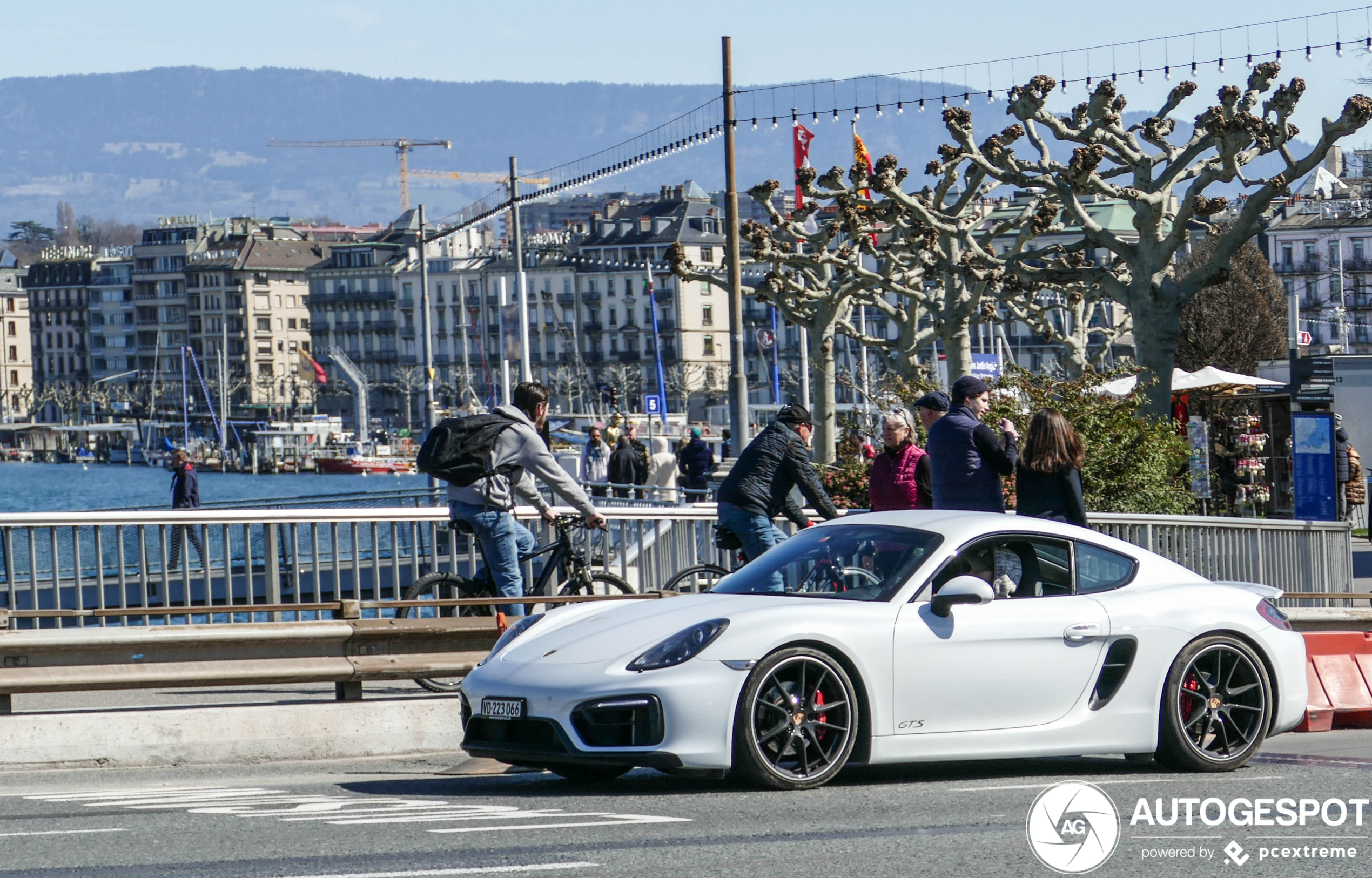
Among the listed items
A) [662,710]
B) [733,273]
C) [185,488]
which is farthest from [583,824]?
[733,273]

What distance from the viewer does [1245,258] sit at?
72188mm

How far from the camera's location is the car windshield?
371 inches

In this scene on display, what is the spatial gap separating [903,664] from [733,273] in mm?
27938

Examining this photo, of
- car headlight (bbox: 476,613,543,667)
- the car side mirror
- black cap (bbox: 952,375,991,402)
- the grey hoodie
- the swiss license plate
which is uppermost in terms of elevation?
black cap (bbox: 952,375,991,402)

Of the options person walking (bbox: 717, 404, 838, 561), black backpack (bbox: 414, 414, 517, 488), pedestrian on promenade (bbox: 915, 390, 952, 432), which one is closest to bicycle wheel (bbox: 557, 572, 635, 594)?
person walking (bbox: 717, 404, 838, 561)

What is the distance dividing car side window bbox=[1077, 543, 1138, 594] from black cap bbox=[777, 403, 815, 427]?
10.8 feet

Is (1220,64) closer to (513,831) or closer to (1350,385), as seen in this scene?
(1350,385)

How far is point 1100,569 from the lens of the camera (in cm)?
994

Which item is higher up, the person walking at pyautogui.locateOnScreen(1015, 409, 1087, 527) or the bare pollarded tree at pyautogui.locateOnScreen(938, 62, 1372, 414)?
the bare pollarded tree at pyautogui.locateOnScreen(938, 62, 1372, 414)

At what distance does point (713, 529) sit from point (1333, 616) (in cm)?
492

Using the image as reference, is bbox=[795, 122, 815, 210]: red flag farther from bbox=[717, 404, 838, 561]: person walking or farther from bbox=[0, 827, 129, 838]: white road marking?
bbox=[0, 827, 129, 838]: white road marking

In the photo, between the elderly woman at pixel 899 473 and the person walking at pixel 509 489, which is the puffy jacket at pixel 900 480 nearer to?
the elderly woman at pixel 899 473

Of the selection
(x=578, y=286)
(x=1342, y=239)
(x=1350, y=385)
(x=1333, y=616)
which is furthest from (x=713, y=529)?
(x=578, y=286)

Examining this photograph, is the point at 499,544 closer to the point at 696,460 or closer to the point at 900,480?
the point at 900,480
